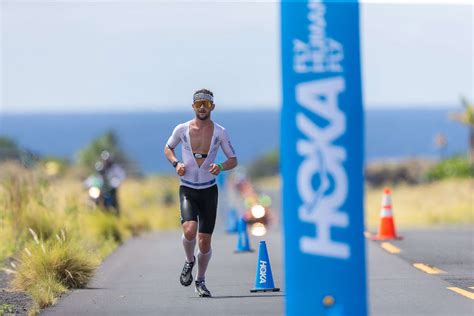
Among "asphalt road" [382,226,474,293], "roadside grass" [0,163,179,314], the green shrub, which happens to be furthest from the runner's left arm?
the green shrub

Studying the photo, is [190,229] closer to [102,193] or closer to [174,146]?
[174,146]

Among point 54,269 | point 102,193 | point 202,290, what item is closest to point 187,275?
point 202,290

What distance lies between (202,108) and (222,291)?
6.83ft

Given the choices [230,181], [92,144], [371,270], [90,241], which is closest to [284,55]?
[371,270]

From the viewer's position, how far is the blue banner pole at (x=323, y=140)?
7938 mm

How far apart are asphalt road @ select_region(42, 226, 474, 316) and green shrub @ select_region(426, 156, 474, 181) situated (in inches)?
1504

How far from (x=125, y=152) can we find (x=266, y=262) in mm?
60565

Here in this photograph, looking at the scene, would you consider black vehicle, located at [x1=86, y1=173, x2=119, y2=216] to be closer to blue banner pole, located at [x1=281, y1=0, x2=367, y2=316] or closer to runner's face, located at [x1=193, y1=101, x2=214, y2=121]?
runner's face, located at [x1=193, y1=101, x2=214, y2=121]

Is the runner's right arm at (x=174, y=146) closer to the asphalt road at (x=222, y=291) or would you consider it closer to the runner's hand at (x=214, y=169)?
the runner's hand at (x=214, y=169)

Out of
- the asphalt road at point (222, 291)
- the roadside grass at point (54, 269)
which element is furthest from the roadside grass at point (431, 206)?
the roadside grass at point (54, 269)

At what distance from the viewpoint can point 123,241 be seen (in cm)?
2131

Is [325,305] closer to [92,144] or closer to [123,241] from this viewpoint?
[123,241]

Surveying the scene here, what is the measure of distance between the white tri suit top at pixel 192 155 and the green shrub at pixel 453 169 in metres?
43.2

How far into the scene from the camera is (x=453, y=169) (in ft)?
188
